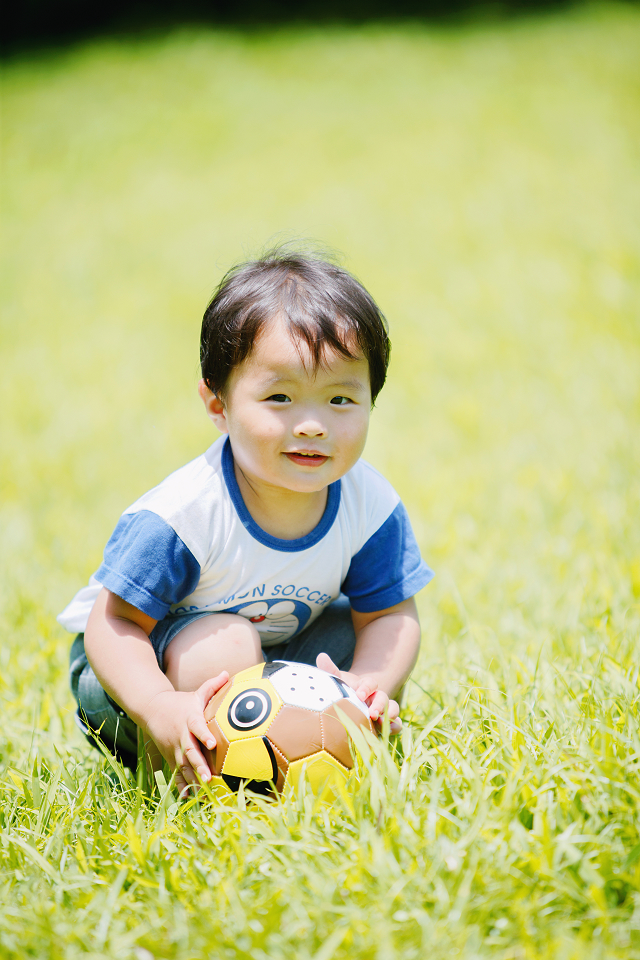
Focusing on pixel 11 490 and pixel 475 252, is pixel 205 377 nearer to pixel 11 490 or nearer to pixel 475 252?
pixel 11 490

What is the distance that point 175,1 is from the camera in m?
18.1

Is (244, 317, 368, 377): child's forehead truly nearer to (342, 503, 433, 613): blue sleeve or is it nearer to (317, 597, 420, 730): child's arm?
(342, 503, 433, 613): blue sleeve

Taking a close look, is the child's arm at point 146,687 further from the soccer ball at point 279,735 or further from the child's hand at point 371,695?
the child's hand at point 371,695

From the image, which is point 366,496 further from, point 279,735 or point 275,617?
point 279,735

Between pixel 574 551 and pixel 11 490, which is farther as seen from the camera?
pixel 11 490

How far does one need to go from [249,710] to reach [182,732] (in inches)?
5.9

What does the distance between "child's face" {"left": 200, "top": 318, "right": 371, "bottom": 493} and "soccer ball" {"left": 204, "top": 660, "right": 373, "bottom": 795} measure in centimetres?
48

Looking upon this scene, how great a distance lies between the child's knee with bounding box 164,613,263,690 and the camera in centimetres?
185

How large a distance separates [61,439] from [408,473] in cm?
234

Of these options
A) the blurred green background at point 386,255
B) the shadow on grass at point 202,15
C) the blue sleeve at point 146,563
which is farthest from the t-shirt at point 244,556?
the shadow on grass at point 202,15

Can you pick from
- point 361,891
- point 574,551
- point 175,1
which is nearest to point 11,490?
point 574,551

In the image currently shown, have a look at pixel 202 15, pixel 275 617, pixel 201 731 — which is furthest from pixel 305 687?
pixel 202 15

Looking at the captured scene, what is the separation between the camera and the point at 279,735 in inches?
64.8

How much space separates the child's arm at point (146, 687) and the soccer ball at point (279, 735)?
0.13 feet
